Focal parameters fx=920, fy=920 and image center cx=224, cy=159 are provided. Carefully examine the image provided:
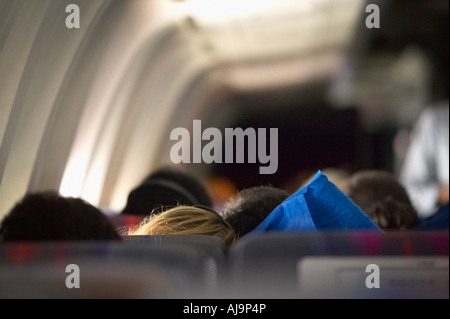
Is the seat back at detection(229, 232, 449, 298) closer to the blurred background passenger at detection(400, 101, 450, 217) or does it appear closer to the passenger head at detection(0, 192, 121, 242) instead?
the passenger head at detection(0, 192, 121, 242)

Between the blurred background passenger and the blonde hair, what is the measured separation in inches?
72.7

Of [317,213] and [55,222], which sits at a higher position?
[317,213]

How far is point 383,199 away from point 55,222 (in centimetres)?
162

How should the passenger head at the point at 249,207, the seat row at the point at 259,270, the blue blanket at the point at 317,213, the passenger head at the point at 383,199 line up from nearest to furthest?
1. the seat row at the point at 259,270
2. the blue blanket at the point at 317,213
3. the passenger head at the point at 249,207
4. the passenger head at the point at 383,199

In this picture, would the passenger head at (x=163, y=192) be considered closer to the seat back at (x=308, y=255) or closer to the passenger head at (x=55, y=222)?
the passenger head at (x=55, y=222)

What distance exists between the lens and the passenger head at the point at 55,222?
1.94 meters

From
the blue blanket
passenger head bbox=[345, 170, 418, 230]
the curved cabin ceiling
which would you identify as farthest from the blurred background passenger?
the blue blanket

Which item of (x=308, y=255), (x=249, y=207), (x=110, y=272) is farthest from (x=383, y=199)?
(x=110, y=272)

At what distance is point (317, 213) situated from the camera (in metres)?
2.28

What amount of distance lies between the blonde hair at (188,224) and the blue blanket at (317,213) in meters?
0.10

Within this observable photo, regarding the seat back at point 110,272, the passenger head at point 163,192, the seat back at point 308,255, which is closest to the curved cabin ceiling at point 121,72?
the passenger head at point 163,192

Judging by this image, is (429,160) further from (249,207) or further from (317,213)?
(317,213)

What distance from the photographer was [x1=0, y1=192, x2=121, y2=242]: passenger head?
194 cm

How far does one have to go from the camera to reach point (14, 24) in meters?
2.52
